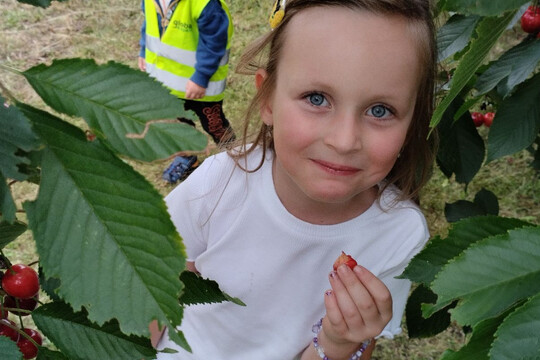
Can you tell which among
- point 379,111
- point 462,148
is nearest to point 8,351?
point 379,111

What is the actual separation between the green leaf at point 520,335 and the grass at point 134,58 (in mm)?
1983

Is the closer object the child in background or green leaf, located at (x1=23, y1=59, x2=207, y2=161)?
green leaf, located at (x1=23, y1=59, x2=207, y2=161)

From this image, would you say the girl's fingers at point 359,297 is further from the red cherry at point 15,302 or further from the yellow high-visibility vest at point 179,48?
the yellow high-visibility vest at point 179,48

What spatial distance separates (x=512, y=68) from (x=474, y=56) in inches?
18.0

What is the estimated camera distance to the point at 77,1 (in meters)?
4.96

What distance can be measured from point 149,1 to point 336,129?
2.22 meters

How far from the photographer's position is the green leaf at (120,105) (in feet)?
1.88

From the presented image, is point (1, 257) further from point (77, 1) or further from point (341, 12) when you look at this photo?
point (77, 1)

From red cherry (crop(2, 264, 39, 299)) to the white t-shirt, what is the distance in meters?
0.54

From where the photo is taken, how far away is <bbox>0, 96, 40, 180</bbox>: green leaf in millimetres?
560

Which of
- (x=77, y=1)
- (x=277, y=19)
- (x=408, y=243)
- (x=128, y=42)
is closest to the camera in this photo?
(x=277, y=19)

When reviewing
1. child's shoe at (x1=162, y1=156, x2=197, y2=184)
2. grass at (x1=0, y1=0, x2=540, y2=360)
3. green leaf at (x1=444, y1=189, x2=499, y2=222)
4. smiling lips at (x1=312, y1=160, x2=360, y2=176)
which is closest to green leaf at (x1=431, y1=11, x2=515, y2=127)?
smiling lips at (x1=312, y1=160, x2=360, y2=176)

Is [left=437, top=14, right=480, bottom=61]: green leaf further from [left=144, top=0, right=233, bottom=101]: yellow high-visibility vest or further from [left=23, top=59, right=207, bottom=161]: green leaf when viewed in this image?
[left=144, top=0, right=233, bottom=101]: yellow high-visibility vest

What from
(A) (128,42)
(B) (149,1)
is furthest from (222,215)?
(A) (128,42)
